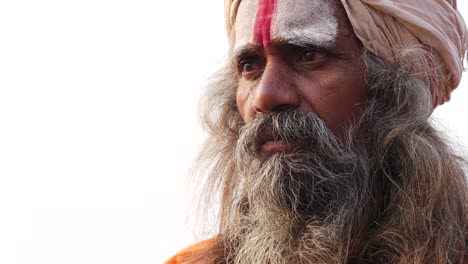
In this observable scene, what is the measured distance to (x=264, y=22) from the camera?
9.05 ft

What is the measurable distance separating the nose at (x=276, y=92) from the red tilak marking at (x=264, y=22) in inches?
4.7

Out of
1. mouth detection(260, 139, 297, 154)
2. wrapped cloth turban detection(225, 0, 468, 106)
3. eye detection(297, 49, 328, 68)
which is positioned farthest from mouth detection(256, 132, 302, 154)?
wrapped cloth turban detection(225, 0, 468, 106)

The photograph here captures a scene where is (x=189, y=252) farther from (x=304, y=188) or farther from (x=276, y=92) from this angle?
(x=276, y=92)

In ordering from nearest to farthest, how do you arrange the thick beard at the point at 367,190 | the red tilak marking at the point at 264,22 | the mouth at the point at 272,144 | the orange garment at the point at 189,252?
the thick beard at the point at 367,190, the mouth at the point at 272,144, the red tilak marking at the point at 264,22, the orange garment at the point at 189,252

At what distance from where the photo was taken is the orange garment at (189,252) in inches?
113

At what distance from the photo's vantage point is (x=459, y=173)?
2.66 m

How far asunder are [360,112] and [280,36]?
388mm

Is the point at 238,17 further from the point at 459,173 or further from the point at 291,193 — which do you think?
the point at 459,173

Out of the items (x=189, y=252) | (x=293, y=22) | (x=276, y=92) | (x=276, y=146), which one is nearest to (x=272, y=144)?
(x=276, y=146)

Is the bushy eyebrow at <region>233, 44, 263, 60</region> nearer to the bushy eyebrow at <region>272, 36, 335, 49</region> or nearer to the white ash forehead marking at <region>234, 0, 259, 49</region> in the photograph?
the white ash forehead marking at <region>234, 0, 259, 49</region>

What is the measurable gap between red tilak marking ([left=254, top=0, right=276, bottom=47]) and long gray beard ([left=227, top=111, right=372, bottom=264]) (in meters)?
0.30

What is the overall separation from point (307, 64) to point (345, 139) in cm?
30

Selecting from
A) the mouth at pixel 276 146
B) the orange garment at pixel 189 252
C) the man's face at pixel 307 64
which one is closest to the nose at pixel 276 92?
the man's face at pixel 307 64

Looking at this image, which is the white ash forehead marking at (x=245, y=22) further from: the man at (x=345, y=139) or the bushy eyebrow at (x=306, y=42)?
the bushy eyebrow at (x=306, y=42)
